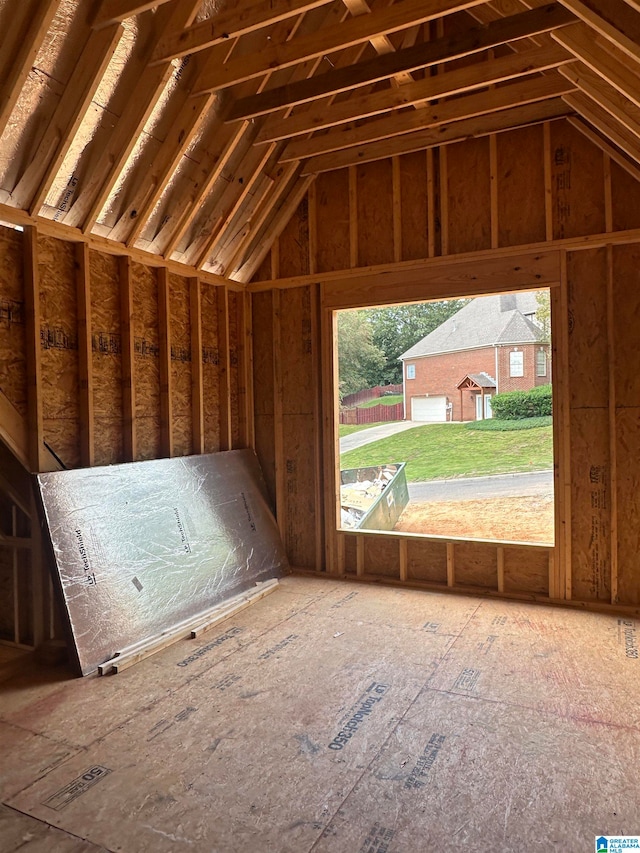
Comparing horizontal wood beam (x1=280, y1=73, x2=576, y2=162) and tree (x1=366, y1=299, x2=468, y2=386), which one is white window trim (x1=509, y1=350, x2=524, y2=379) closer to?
tree (x1=366, y1=299, x2=468, y2=386)

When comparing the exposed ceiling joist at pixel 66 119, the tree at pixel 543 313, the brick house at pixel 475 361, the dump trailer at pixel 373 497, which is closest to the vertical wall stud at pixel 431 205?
the exposed ceiling joist at pixel 66 119

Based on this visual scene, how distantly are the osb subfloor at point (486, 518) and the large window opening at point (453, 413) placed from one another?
0.02 meters

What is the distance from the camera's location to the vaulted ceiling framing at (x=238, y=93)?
3.35 metres

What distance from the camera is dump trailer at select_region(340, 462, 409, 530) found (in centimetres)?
786

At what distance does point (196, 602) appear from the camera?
476 centimetres

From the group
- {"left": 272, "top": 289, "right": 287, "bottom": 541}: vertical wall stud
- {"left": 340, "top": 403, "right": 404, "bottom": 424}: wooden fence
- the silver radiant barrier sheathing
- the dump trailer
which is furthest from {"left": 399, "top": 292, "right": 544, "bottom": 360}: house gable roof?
the silver radiant barrier sheathing

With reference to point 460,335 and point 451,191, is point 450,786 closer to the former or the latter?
point 451,191

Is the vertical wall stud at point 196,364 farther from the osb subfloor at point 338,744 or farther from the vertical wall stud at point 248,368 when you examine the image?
the osb subfloor at point 338,744

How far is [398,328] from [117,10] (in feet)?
62.3

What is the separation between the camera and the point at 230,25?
3391mm

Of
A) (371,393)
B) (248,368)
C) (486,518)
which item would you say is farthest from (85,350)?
(371,393)

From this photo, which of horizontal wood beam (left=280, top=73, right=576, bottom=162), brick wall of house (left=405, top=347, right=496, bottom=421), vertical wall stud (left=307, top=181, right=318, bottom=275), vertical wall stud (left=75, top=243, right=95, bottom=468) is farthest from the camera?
brick wall of house (left=405, top=347, right=496, bottom=421)

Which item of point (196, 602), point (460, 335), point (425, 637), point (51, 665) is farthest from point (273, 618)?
point (460, 335)

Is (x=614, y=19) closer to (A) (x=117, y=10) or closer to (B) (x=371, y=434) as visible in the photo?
(A) (x=117, y=10)
